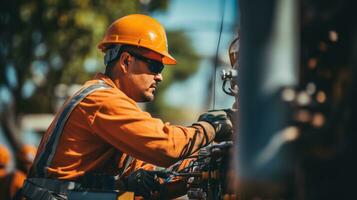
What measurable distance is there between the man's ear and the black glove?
25.9 inches

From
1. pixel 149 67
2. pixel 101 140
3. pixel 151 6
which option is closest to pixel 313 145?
pixel 101 140

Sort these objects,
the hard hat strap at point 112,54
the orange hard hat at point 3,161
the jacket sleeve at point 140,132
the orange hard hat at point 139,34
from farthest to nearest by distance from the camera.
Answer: the orange hard hat at point 3,161 < the hard hat strap at point 112,54 < the orange hard hat at point 139,34 < the jacket sleeve at point 140,132

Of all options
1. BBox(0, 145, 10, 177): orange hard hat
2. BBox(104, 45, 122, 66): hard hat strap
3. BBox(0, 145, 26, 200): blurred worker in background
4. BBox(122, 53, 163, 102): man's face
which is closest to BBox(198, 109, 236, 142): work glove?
BBox(122, 53, 163, 102): man's face

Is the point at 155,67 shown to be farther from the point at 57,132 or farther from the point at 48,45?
the point at 48,45

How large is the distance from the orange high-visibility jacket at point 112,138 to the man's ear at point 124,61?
25 centimetres

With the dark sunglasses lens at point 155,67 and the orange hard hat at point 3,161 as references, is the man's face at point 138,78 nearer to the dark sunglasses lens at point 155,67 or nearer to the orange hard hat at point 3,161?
the dark sunglasses lens at point 155,67

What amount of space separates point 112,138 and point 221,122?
1.94ft

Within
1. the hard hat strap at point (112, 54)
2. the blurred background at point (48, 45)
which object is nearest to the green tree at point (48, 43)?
the blurred background at point (48, 45)

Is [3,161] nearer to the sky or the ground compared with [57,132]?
nearer to the sky

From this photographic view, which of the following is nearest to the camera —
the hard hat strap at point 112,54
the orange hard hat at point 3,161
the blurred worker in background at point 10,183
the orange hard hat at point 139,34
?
the orange hard hat at point 139,34

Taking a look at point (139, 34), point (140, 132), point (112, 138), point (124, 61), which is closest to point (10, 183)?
point (124, 61)

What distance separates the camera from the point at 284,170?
2.41 m

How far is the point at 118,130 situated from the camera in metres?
4.18

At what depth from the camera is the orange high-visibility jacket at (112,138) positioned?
4133mm
